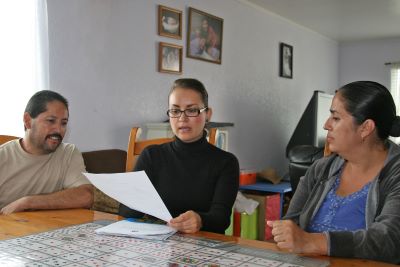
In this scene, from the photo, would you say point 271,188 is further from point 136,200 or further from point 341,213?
point 136,200

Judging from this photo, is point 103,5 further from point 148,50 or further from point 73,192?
point 73,192

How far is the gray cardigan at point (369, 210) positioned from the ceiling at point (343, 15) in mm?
3306

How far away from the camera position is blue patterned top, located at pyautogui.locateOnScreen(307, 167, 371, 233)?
1.30 metres

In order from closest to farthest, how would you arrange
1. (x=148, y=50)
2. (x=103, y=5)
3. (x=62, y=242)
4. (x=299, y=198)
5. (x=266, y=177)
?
(x=62, y=242) → (x=299, y=198) → (x=103, y=5) → (x=148, y=50) → (x=266, y=177)

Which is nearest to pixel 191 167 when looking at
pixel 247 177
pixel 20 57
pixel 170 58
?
pixel 20 57

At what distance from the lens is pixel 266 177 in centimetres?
435

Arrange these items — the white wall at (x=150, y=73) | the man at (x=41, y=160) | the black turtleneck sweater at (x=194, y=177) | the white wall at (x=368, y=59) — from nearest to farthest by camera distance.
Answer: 1. the black turtleneck sweater at (x=194, y=177)
2. the man at (x=41, y=160)
3. the white wall at (x=150, y=73)
4. the white wall at (x=368, y=59)

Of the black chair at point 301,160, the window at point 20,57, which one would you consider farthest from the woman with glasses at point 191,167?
the black chair at point 301,160

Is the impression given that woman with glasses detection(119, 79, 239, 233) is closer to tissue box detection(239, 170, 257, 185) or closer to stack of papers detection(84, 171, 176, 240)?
stack of papers detection(84, 171, 176, 240)

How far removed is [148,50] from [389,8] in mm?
2906

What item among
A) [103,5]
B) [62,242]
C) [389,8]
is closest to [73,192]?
[62,242]

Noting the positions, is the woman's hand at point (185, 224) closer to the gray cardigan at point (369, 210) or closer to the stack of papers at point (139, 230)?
the stack of papers at point (139, 230)

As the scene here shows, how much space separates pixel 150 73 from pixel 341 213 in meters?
2.24

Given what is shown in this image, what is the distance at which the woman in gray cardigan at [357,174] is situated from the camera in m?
1.24
